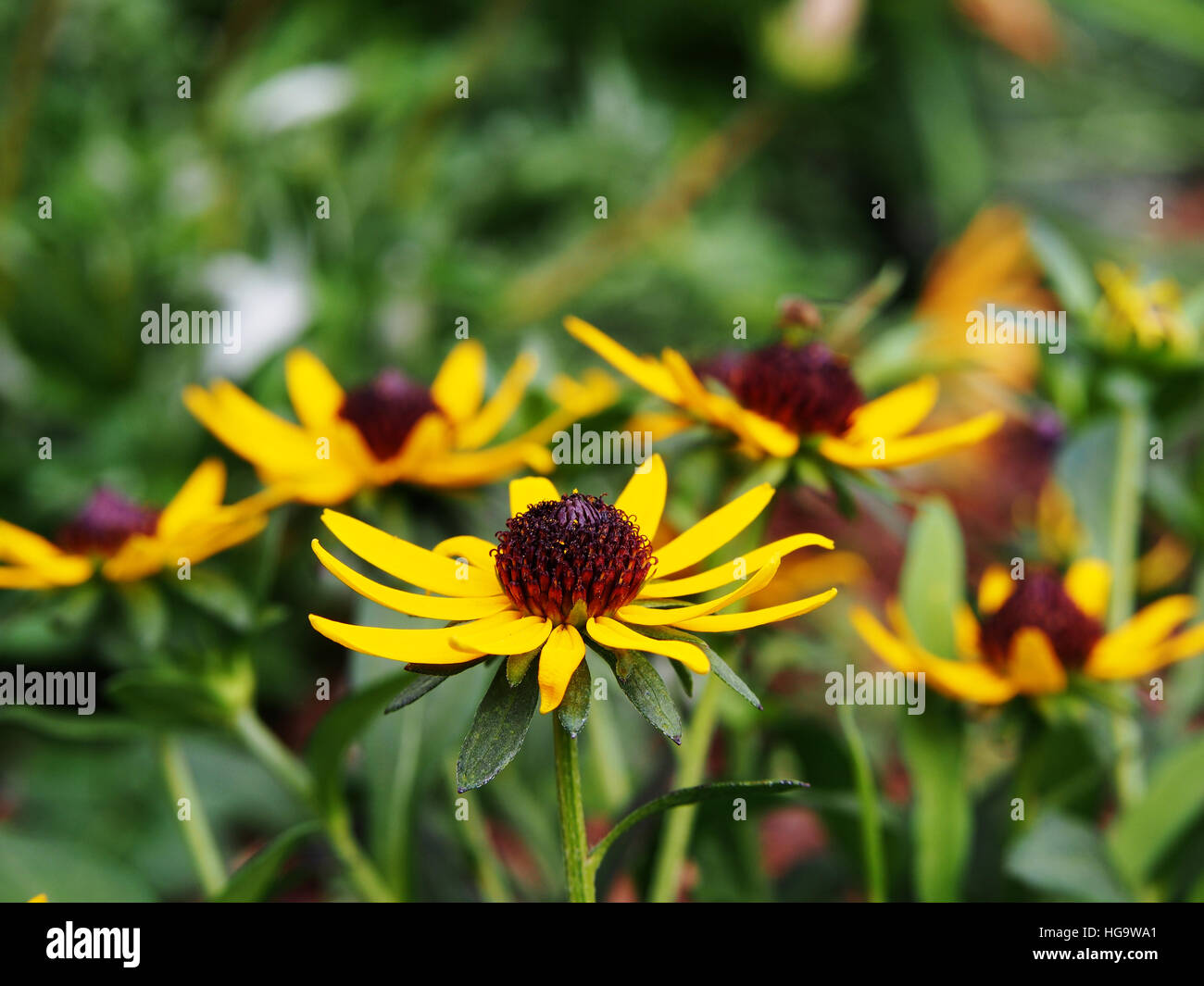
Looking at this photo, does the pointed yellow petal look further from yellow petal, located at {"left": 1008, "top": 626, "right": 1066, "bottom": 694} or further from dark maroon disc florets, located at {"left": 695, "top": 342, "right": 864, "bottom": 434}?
yellow petal, located at {"left": 1008, "top": 626, "right": 1066, "bottom": 694}

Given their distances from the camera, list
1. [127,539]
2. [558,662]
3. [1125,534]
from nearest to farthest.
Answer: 1. [558,662]
2. [127,539]
3. [1125,534]

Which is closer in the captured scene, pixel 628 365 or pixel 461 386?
pixel 628 365

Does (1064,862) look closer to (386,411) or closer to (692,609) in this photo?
(692,609)

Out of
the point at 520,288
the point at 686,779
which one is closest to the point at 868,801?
the point at 686,779

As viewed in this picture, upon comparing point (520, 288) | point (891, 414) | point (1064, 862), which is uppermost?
point (520, 288)

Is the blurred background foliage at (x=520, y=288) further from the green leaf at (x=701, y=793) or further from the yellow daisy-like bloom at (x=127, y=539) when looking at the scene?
the green leaf at (x=701, y=793)
